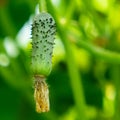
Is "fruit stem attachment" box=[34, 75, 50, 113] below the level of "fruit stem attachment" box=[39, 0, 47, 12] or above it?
below

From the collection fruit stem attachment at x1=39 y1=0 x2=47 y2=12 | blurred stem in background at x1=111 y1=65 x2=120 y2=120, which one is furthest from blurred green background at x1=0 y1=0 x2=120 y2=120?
fruit stem attachment at x1=39 y1=0 x2=47 y2=12

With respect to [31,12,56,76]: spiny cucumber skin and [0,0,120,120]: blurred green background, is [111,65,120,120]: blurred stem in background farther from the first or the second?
[31,12,56,76]: spiny cucumber skin

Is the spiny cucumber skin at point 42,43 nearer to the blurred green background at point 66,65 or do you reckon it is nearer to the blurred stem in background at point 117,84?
the blurred green background at point 66,65

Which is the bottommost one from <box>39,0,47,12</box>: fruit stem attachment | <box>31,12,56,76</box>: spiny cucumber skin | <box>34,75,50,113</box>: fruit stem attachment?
<box>34,75,50,113</box>: fruit stem attachment

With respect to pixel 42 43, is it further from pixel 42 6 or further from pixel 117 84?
pixel 117 84

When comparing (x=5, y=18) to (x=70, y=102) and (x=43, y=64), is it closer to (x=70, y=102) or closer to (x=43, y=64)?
(x=70, y=102)

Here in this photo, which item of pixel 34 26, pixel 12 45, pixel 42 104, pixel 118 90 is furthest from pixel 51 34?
pixel 12 45

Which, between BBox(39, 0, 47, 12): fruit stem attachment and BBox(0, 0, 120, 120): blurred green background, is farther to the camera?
BBox(0, 0, 120, 120): blurred green background
